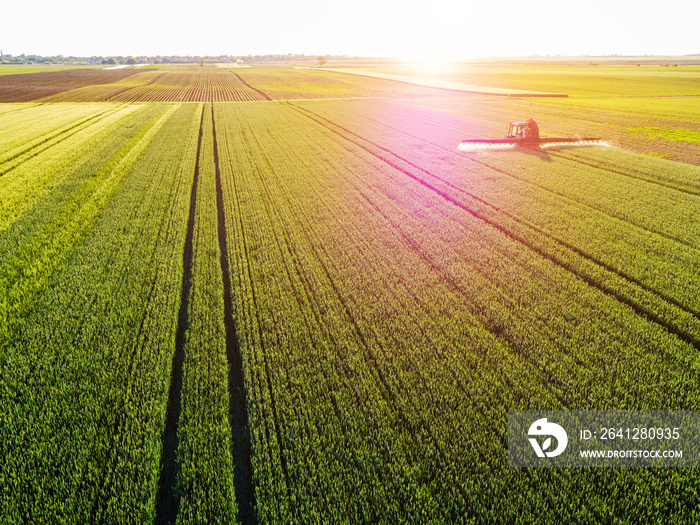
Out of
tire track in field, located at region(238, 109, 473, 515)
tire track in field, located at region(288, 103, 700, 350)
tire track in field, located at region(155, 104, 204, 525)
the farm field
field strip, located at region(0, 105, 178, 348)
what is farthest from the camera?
field strip, located at region(0, 105, 178, 348)

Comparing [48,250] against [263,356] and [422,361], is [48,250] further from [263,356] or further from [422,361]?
[422,361]

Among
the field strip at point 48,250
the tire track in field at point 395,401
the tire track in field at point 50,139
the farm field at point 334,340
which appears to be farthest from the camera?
the tire track in field at point 50,139

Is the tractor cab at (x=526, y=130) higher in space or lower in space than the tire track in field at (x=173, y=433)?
higher

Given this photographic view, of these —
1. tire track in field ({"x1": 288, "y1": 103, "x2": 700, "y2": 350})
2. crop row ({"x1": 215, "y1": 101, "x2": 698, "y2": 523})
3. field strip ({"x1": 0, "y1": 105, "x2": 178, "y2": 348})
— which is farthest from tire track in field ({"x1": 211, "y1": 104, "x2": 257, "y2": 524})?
tire track in field ({"x1": 288, "y1": 103, "x2": 700, "y2": 350})

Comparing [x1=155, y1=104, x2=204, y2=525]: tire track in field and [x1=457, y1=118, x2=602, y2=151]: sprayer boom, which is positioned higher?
[x1=457, y1=118, x2=602, y2=151]: sprayer boom

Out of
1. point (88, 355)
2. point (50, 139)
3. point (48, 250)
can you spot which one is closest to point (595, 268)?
point (88, 355)

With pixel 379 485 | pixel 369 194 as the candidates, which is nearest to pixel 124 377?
pixel 379 485

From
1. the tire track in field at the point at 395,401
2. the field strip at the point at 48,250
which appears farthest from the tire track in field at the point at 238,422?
the field strip at the point at 48,250

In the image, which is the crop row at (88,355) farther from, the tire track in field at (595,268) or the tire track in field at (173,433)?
the tire track in field at (595,268)

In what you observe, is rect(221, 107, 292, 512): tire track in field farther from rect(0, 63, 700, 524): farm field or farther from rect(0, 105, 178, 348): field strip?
rect(0, 105, 178, 348): field strip

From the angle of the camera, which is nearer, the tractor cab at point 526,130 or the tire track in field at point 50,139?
the tire track in field at point 50,139
